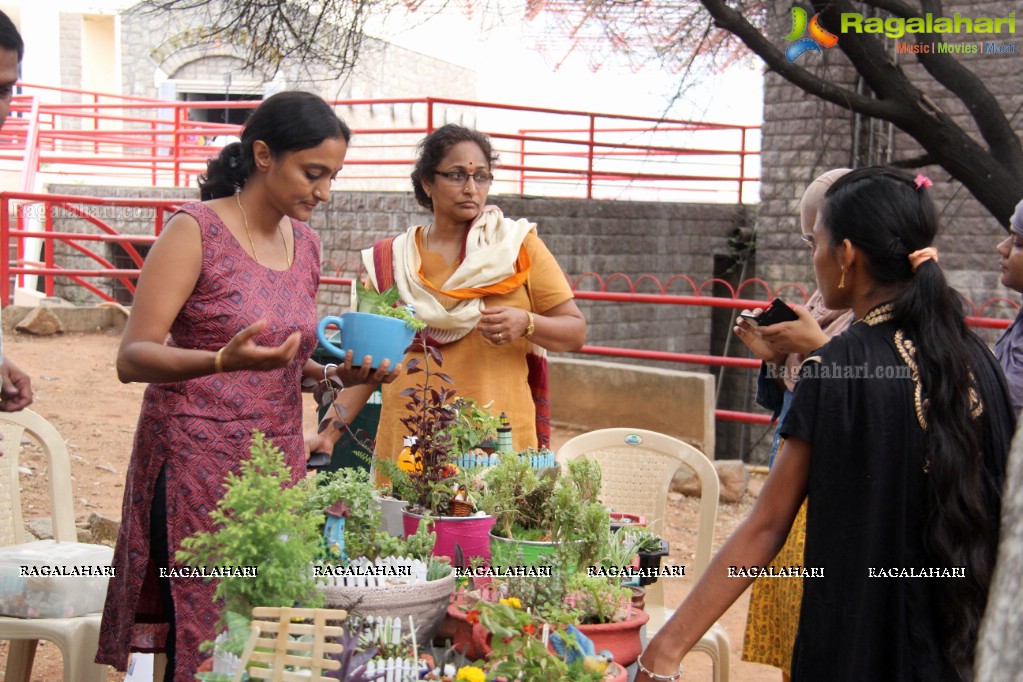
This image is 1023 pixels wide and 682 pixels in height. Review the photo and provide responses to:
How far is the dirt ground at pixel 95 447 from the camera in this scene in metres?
4.55

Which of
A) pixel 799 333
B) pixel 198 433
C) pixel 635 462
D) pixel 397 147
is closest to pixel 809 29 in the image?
pixel 635 462

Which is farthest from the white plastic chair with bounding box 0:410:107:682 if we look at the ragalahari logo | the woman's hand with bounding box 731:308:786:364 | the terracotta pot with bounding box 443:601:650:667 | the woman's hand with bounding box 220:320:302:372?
the ragalahari logo

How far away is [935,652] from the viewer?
1.72 m

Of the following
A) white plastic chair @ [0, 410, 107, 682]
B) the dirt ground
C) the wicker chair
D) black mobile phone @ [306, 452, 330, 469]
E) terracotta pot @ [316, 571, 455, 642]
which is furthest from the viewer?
the dirt ground

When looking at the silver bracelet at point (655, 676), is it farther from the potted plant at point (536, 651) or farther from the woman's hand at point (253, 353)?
the woman's hand at point (253, 353)

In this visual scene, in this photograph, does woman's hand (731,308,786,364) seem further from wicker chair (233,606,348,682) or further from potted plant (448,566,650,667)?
wicker chair (233,606,348,682)

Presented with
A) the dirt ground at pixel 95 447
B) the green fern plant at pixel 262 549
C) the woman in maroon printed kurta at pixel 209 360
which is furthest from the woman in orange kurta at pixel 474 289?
the dirt ground at pixel 95 447

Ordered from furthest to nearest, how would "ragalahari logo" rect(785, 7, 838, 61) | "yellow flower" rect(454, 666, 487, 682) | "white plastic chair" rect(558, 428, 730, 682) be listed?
"ragalahari logo" rect(785, 7, 838, 61), "white plastic chair" rect(558, 428, 730, 682), "yellow flower" rect(454, 666, 487, 682)

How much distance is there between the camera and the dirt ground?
4551 millimetres

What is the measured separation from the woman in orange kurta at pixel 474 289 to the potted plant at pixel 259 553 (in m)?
Result: 1.50

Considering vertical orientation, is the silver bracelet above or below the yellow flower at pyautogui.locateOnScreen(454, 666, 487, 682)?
below

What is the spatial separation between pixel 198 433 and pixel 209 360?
0.18 metres

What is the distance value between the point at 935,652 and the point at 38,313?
938cm

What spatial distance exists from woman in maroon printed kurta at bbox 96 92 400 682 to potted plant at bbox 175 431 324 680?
531 millimetres
